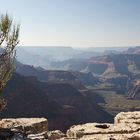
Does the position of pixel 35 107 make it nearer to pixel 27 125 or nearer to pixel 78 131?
pixel 27 125

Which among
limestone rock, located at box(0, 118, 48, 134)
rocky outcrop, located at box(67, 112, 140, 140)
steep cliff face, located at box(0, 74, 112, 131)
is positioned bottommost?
steep cliff face, located at box(0, 74, 112, 131)

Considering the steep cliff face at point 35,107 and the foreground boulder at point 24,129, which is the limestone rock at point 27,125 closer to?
the foreground boulder at point 24,129

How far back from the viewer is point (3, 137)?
45.5 feet

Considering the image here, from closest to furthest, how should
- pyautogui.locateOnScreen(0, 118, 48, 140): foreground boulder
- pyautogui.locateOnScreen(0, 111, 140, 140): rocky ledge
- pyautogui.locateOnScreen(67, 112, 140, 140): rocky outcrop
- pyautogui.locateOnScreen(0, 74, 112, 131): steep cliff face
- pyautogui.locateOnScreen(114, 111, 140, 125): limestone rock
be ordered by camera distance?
1. pyautogui.locateOnScreen(67, 112, 140, 140): rocky outcrop
2. pyautogui.locateOnScreen(0, 111, 140, 140): rocky ledge
3. pyautogui.locateOnScreen(0, 118, 48, 140): foreground boulder
4. pyautogui.locateOnScreen(114, 111, 140, 125): limestone rock
5. pyautogui.locateOnScreen(0, 74, 112, 131): steep cliff face

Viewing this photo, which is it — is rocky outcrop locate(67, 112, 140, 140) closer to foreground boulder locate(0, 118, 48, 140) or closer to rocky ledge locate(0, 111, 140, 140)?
rocky ledge locate(0, 111, 140, 140)

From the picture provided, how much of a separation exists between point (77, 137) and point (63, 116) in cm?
9181

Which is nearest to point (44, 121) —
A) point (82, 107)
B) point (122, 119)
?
point (122, 119)

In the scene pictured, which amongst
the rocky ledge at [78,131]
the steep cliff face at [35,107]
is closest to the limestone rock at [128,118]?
the rocky ledge at [78,131]

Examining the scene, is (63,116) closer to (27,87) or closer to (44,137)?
(27,87)

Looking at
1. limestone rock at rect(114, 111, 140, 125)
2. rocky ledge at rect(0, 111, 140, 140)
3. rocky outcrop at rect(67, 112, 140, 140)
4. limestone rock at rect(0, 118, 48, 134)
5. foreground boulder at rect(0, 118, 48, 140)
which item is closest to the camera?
rocky outcrop at rect(67, 112, 140, 140)

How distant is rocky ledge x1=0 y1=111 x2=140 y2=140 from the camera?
1390 cm

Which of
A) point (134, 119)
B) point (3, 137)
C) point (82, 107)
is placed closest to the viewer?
point (3, 137)

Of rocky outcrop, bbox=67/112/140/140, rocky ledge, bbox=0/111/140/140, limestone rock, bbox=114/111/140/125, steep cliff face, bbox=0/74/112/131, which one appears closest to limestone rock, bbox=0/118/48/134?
rocky ledge, bbox=0/111/140/140

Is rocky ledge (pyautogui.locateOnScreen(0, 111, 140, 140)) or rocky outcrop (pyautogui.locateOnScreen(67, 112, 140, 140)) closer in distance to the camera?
rocky outcrop (pyautogui.locateOnScreen(67, 112, 140, 140))
